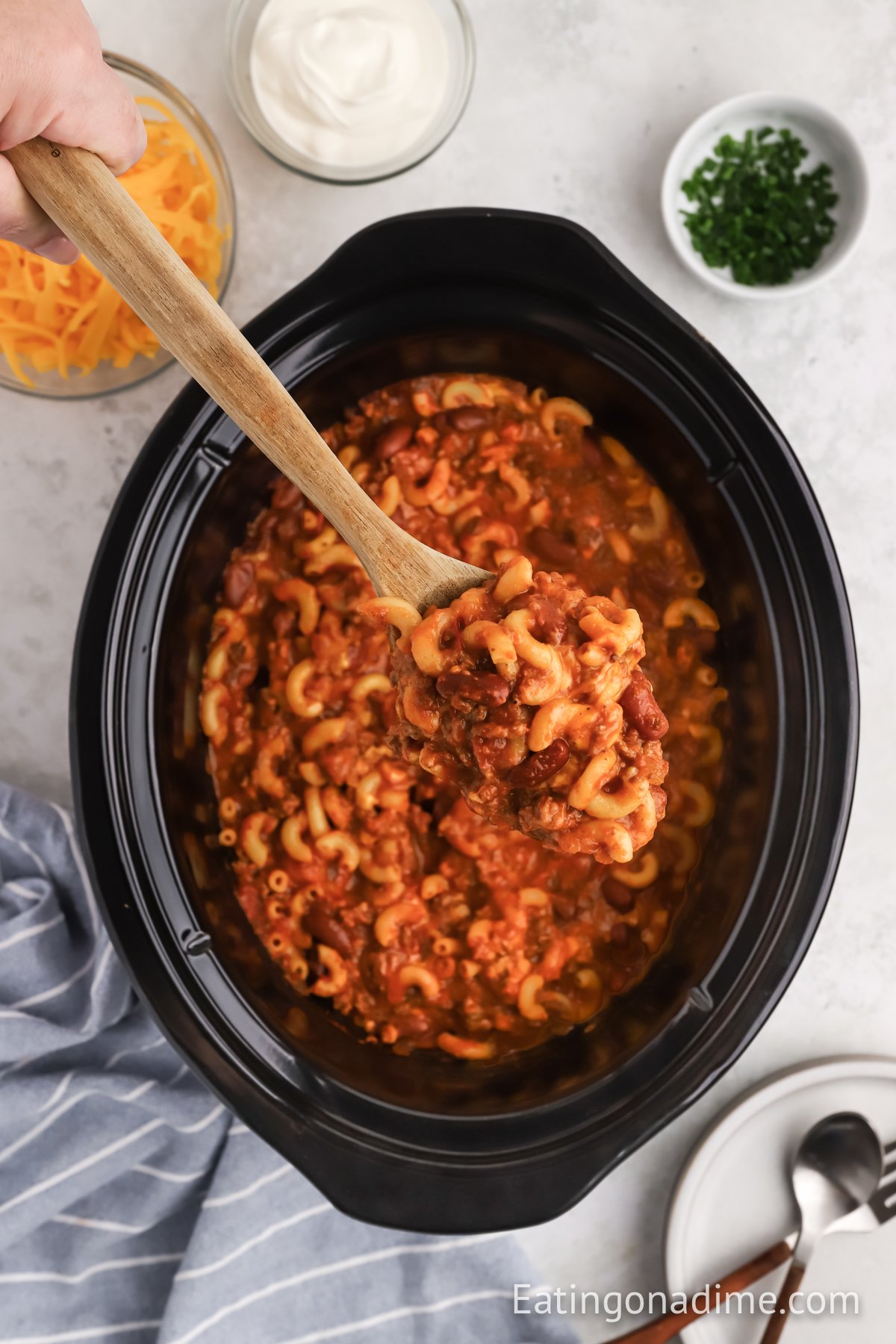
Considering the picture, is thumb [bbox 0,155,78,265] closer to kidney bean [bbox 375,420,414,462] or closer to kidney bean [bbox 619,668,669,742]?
kidney bean [bbox 375,420,414,462]

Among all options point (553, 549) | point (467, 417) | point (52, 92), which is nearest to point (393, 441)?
point (467, 417)

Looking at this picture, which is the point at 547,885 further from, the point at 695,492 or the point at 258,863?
the point at 695,492

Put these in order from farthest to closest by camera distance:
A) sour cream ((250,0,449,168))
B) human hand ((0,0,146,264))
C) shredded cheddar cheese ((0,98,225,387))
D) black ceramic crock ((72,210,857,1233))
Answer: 1. sour cream ((250,0,449,168))
2. shredded cheddar cheese ((0,98,225,387))
3. black ceramic crock ((72,210,857,1233))
4. human hand ((0,0,146,264))

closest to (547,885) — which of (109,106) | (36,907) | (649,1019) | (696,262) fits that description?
(649,1019)

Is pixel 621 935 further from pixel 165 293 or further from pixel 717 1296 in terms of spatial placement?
pixel 165 293

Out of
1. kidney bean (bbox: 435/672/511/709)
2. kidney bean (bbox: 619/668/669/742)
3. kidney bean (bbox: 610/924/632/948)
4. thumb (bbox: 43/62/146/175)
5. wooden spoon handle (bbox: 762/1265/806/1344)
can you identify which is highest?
thumb (bbox: 43/62/146/175)

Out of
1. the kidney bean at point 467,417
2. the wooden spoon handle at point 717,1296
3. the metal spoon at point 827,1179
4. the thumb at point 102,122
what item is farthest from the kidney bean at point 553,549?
the wooden spoon handle at point 717,1296

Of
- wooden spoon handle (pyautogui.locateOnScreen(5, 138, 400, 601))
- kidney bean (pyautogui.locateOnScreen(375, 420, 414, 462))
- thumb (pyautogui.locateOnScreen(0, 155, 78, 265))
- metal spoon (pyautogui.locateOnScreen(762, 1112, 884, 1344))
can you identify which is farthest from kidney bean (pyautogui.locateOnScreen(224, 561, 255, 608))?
metal spoon (pyautogui.locateOnScreen(762, 1112, 884, 1344))
